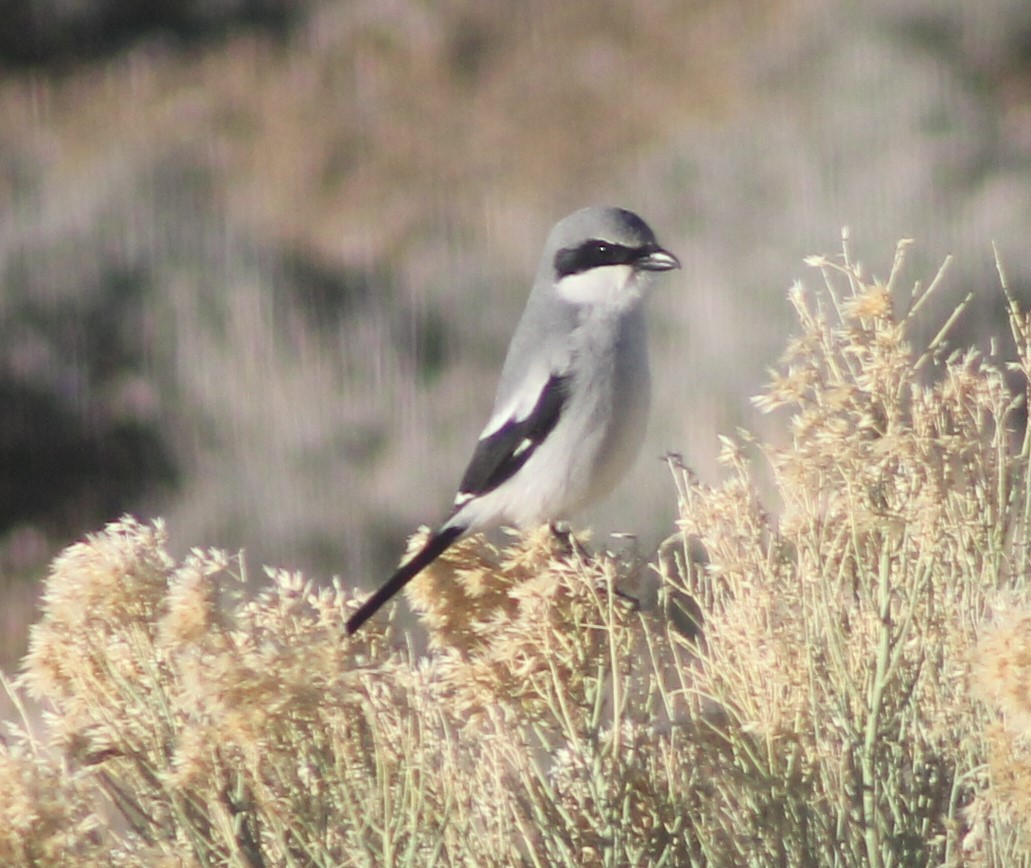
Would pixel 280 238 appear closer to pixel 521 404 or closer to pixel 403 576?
pixel 521 404

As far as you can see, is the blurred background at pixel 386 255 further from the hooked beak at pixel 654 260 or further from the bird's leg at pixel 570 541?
the bird's leg at pixel 570 541

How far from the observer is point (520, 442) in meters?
3.04

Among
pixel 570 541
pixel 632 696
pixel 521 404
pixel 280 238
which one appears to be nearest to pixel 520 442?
pixel 521 404

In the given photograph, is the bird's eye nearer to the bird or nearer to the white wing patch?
the bird

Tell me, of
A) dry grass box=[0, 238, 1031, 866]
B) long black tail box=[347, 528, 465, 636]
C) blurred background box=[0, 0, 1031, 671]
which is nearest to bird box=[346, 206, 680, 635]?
long black tail box=[347, 528, 465, 636]

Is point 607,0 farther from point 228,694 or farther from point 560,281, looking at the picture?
point 228,694

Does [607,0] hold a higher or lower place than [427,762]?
higher

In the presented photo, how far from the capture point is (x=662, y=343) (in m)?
7.12

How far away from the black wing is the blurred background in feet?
9.09

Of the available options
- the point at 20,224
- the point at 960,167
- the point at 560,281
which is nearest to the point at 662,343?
the point at 960,167

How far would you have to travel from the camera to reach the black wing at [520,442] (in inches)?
119

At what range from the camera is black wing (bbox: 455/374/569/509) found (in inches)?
119

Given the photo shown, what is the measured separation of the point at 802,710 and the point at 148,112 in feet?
29.6

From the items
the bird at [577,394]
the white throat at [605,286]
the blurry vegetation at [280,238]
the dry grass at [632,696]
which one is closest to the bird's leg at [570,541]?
the dry grass at [632,696]
